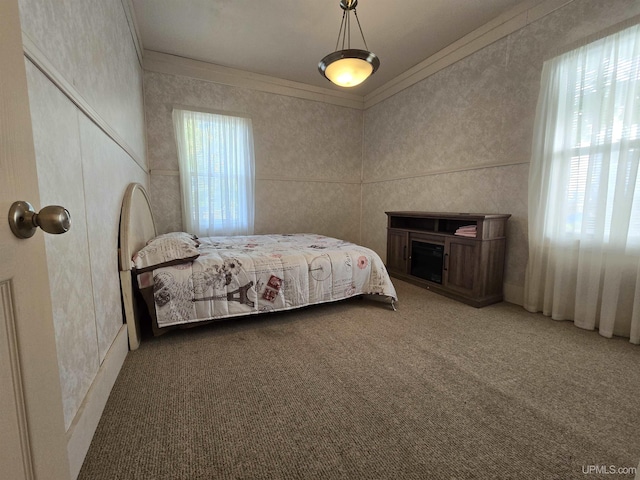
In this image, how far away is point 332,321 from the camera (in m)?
2.43

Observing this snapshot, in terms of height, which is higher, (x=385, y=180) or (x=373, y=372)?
(x=385, y=180)

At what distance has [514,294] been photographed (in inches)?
113

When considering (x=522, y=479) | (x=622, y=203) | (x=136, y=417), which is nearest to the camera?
(x=522, y=479)

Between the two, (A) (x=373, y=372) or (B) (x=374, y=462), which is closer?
(B) (x=374, y=462)

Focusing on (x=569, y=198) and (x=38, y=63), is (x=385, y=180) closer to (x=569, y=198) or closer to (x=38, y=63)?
(x=569, y=198)

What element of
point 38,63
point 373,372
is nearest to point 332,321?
point 373,372

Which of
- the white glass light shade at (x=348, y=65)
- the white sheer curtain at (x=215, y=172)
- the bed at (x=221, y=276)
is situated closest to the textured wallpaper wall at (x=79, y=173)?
the bed at (x=221, y=276)

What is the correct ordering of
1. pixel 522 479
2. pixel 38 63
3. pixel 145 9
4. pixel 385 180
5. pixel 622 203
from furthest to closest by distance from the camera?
1. pixel 385 180
2. pixel 145 9
3. pixel 622 203
4. pixel 522 479
5. pixel 38 63

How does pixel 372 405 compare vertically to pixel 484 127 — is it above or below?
below

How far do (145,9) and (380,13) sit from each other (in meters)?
2.30

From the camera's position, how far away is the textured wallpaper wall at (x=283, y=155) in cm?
370

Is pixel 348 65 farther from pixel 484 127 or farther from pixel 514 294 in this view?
pixel 514 294

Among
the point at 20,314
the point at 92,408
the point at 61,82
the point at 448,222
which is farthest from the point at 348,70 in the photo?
the point at 92,408

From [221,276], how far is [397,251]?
2.44 metres
